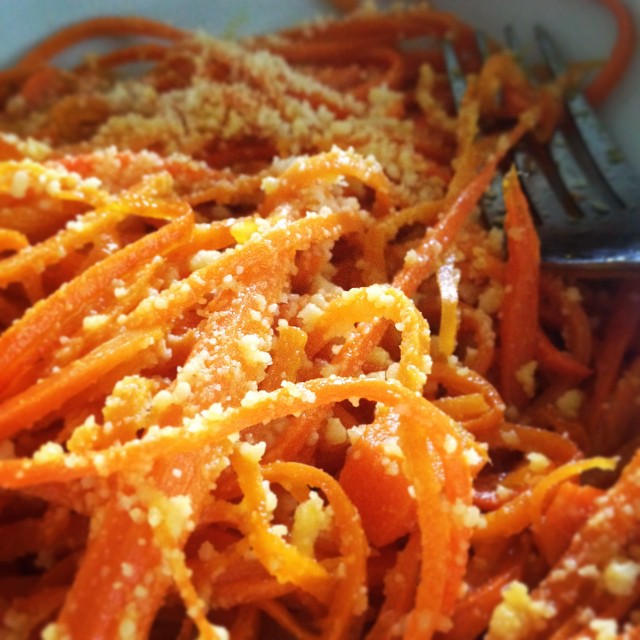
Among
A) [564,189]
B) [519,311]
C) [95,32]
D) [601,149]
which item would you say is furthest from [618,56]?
[95,32]

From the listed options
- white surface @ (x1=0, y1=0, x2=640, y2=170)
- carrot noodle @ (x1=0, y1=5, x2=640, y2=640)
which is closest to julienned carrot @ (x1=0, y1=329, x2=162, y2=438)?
carrot noodle @ (x1=0, y1=5, x2=640, y2=640)

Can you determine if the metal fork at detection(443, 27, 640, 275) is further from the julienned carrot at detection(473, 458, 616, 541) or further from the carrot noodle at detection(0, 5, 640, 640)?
the julienned carrot at detection(473, 458, 616, 541)

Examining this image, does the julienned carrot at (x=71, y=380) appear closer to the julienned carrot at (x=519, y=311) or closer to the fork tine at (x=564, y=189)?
the julienned carrot at (x=519, y=311)

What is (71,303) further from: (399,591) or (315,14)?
(315,14)

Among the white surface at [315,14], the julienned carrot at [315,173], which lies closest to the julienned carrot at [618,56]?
the white surface at [315,14]

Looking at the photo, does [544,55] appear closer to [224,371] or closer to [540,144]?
[540,144]

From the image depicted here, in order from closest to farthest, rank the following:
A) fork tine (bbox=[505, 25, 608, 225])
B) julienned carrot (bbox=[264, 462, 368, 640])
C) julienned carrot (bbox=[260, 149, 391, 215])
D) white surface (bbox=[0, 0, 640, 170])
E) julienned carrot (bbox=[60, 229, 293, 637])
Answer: julienned carrot (bbox=[60, 229, 293, 637]) → julienned carrot (bbox=[264, 462, 368, 640]) → julienned carrot (bbox=[260, 149, 391, 215]) → fork tine (bbox=[505, 25, 608, 225]) → white surface (bbox=[0, 0, 640, 170])
